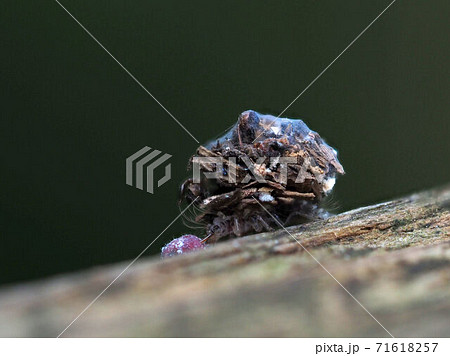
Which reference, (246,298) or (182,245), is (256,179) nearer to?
(182,245)

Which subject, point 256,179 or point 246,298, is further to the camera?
point 256,179

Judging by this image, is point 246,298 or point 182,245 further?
point 182,245

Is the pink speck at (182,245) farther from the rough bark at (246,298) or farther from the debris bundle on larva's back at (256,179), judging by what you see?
the rough bark at (246,298)

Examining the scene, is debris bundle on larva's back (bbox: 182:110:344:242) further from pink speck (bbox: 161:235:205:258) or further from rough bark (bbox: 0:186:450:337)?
rough bark (bbox: 0:186:450:337)

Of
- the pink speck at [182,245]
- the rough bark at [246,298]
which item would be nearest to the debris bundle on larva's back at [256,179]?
the pink speck at [182,245]

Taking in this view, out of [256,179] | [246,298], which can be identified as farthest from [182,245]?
[246,298]

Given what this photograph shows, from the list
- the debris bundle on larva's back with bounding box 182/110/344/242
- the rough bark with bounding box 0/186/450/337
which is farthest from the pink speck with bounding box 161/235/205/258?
the rough bark with bounding box 0/186/450/337
